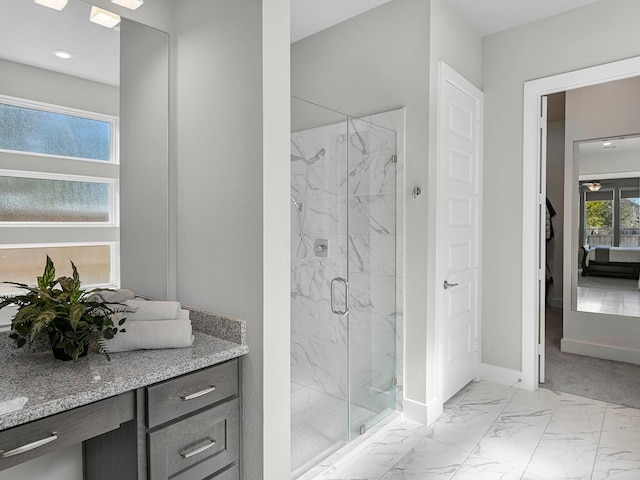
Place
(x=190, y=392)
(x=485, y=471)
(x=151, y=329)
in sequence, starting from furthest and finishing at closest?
(x=485, y=471), (x=151, y=329), (x=190, y=392)

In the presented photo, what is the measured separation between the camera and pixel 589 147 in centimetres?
402

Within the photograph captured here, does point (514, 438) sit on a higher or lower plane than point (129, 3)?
lower

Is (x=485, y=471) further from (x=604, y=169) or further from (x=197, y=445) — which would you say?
(x=604, y=169)

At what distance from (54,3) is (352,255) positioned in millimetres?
1789

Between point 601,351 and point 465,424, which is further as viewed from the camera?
point 601,351

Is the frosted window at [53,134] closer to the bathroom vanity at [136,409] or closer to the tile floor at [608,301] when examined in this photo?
the bathroom vanity at [136,409]

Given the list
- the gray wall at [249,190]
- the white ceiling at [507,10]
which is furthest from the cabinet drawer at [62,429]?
the white ceiling at [507,10]

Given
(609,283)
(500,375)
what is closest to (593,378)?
(500,375)

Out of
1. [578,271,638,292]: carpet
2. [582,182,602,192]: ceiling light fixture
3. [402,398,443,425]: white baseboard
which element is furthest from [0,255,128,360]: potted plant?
[582,182,602,192]: ceiling light fixture

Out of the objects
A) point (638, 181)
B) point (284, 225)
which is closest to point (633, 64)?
point (638, 181)

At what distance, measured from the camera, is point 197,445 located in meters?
1.46

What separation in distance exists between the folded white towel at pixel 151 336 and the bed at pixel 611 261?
161 inches

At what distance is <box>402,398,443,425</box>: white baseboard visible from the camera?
267cm

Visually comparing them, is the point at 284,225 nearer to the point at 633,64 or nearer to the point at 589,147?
the point at 633,64
